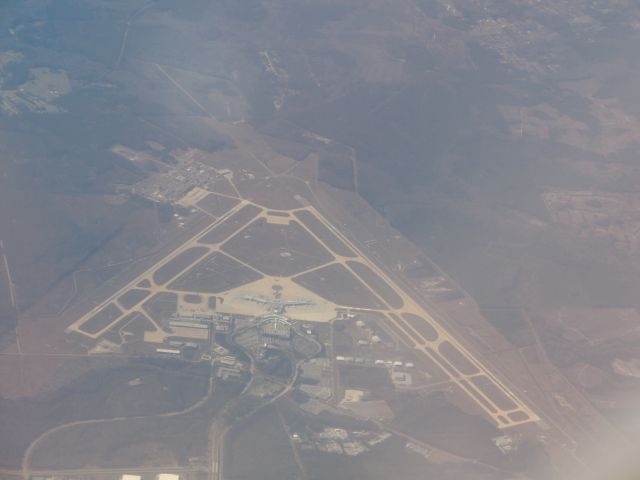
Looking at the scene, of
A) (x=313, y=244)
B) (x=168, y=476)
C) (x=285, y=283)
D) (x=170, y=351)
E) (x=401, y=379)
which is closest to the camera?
(x=168, y=476)

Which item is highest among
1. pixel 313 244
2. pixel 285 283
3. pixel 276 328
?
pixel 313 244

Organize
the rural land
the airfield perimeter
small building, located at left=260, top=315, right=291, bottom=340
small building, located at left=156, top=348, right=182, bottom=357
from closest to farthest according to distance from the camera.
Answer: the rural land < small building, located at left=156, top=348, right=182, bottom=357 < the airfield perimeter < small building, located at left=260, top=315, right=291, bottom=340

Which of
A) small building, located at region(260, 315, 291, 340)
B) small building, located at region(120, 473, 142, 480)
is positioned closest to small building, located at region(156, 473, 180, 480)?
small building, located at region(120, 473, 142, 480)

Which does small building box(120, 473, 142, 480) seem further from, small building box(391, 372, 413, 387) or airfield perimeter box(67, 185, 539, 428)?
small building box(391, 372, 413, 387)

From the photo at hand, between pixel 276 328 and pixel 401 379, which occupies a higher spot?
pixel 276 328

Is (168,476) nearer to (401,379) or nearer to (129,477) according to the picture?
(129,477)

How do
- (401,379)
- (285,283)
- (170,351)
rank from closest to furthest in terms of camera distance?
(170,351) < (401,379) < (285,283)

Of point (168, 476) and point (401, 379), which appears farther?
point (401, 379)

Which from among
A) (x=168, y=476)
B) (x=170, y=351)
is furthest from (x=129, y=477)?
(x=170, y=351)

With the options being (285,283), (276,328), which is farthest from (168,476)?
(285,283)
